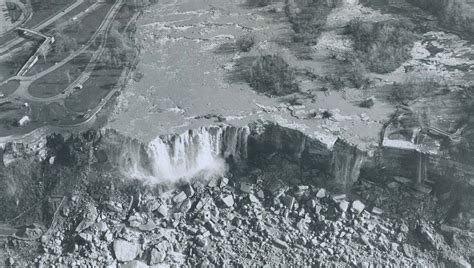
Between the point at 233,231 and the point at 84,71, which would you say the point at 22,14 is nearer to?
the point at 84,71

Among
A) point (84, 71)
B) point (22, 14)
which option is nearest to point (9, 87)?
point (84, 71)

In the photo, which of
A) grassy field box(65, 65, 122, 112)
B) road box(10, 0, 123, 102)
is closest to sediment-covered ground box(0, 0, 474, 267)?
grassy field box(65, 65, 122, 112)

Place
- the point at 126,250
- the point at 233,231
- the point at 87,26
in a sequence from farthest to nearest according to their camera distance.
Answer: the point at 87,26
the point at 233,231
the point at 126,250

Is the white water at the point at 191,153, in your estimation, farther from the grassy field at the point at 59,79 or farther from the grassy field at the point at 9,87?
the grassy field at the point at 9,87

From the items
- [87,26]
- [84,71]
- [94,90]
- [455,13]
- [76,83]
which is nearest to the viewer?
[94,90]

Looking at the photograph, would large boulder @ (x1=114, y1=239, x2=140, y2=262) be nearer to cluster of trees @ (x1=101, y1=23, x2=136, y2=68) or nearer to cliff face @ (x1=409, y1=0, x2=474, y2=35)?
cluster of trees @ (x1=101, y1=23, x2=136, y2=68)

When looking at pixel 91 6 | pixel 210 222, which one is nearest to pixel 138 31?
pixel 91 6

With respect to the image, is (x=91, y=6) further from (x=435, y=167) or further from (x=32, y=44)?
(x=435, y=167)

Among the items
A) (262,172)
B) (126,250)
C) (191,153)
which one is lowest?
(126,250)
